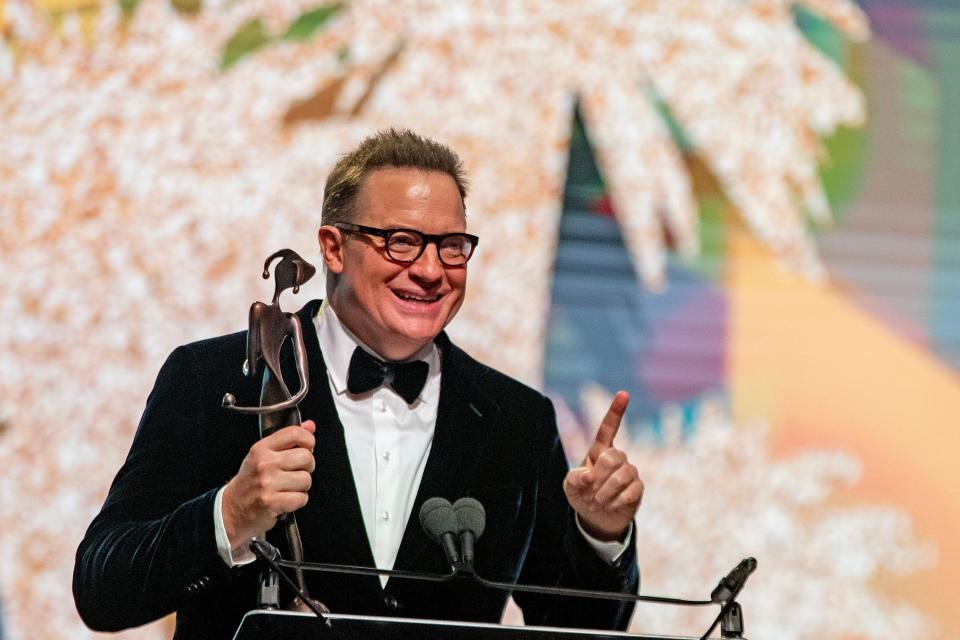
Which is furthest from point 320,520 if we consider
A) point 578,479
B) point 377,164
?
point 377,164

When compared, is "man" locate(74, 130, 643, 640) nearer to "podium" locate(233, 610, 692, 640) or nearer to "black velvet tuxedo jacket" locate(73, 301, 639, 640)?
"black velvet tuxedo jacket" locate(73, 301, 639, 640)

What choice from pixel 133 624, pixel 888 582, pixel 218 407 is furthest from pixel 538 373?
pixel 133 624

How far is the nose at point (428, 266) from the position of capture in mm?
1981

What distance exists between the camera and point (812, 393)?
3.43 m

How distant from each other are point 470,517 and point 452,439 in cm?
39

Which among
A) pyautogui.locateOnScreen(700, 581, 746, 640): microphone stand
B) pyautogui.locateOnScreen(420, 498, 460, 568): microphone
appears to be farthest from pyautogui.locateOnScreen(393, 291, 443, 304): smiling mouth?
pyautogui.locateOnScreen(700, 581, 746, 640): microphone stand

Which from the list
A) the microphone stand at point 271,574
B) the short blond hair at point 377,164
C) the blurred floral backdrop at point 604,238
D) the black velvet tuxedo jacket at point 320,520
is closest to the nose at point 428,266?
the short blond hair at point 377,164

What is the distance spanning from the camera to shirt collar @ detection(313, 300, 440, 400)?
2.10 meters

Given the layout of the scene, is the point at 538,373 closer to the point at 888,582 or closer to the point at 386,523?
the point at 888,582

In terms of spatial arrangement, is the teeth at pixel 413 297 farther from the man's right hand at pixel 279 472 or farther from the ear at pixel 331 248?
the man's right hand at pixel 279 472

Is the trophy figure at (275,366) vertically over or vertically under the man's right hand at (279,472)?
over

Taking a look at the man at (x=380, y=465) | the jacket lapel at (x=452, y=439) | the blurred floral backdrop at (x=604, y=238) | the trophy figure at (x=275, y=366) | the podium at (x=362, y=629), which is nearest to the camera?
the podium at (x=362, y=629)

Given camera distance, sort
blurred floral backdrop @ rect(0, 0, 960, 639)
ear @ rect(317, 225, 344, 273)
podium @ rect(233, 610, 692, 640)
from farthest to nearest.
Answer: blurred floral backdrop @ rect(0, 0, 960, 639), ear @ rect(317, 225, 344, 273), podium @ rect(233, 610, 692, 640)

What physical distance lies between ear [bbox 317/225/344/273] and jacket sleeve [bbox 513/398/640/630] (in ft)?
1.48
